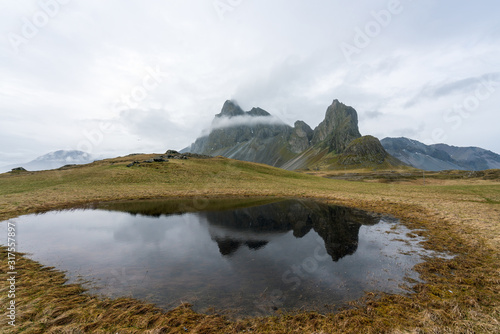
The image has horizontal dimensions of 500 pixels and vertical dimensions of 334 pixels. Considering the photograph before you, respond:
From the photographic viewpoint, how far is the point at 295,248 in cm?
1650

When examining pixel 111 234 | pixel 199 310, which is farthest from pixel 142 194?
Result: pixel 199 310

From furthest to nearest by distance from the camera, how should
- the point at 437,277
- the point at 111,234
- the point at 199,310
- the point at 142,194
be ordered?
the point at 142,194, the point at 111,234, the point at 437,277, the point at 199,310

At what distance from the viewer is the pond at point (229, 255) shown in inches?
395

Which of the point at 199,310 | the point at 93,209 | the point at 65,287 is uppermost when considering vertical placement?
the point at 93,209

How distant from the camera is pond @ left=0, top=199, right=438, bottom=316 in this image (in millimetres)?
10041

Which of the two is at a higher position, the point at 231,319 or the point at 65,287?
the point at 65,287

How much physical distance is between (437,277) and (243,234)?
14238 millimetres

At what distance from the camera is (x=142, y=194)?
40.3m

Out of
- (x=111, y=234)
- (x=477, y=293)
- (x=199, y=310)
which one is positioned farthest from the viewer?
(x=111, y=234)

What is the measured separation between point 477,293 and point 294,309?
8.93 m

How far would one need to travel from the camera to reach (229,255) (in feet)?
49.5

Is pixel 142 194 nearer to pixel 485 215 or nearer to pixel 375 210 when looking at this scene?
pixel 375 210

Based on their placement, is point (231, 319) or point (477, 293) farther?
point (477, 293)

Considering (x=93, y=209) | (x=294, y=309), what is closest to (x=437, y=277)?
(x=294, y=309)
